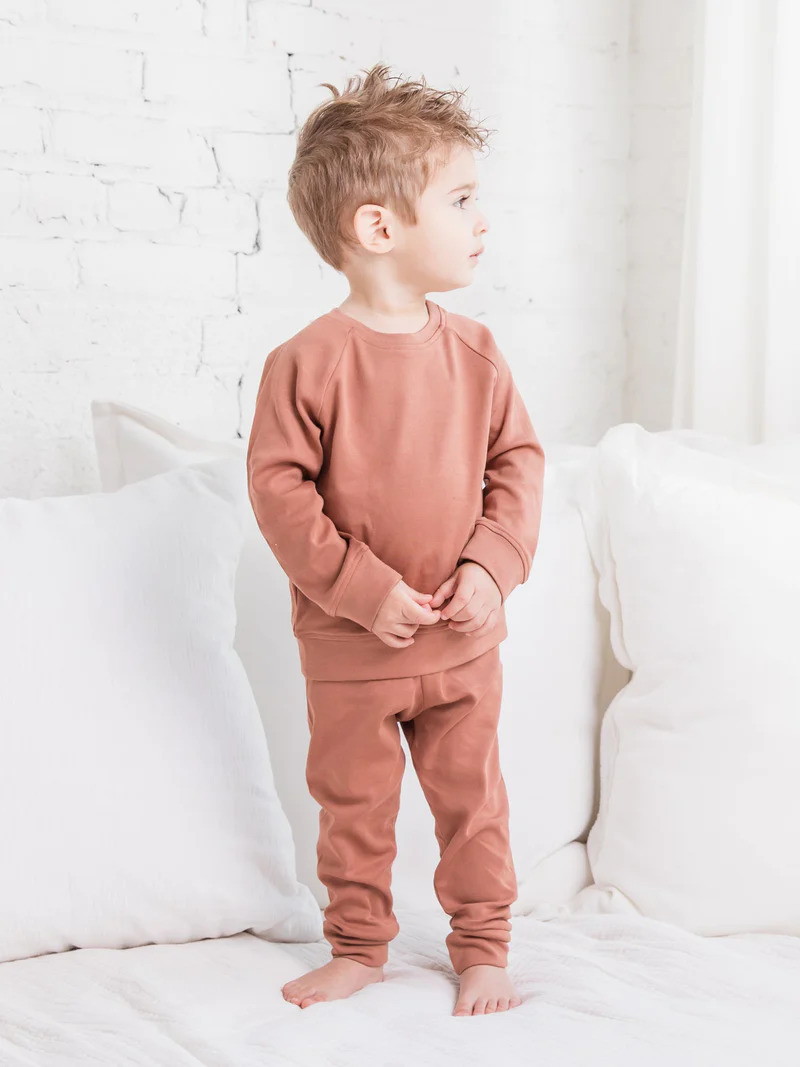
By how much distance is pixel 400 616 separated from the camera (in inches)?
37.7

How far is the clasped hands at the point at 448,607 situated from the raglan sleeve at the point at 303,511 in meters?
0.01

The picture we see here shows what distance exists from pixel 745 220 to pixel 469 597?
3.37 feet

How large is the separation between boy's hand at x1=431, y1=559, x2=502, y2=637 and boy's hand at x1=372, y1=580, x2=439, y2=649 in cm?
2

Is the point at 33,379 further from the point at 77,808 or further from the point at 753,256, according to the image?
the point at 753,256

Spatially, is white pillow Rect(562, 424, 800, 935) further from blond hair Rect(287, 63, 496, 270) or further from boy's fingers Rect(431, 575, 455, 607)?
blond hair Rect(287, 63, 496, 270)

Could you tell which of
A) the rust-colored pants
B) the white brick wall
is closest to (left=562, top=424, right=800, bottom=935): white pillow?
the rust-colored pants

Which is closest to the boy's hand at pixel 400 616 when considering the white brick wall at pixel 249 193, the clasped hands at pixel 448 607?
the clasped hands at pixel 448 607

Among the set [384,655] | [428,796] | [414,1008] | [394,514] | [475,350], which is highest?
[475,350]

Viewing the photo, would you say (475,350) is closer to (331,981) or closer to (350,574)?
(350,574)

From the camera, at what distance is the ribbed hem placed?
3.31ft

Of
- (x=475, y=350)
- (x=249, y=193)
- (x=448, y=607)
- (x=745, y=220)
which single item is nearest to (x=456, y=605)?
(x=448, y=607)

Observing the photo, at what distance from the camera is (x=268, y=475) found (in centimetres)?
98

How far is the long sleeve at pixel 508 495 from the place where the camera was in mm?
1022

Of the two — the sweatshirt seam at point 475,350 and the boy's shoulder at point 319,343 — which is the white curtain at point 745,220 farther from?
the boy's shoulder at point 319,343
